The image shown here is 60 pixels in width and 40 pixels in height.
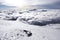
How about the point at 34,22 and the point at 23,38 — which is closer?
the point at 23,38

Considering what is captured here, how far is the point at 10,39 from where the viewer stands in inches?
287

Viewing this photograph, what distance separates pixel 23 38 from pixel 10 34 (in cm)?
103

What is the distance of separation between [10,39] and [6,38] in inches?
11.4

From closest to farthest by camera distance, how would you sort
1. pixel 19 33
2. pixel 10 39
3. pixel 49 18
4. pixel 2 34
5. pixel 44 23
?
1. pixel 10 39
2. pixel 2 34
3. pixel 19 33
4. pixel 44 23
5. pixel 49 18

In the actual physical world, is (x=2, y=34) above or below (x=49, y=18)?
above

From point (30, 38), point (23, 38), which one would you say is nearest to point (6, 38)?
point (23, 38)

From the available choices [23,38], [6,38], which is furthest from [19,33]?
[6,38]

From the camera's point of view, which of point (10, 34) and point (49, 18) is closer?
point (10, 34)

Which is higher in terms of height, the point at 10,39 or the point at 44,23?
the point at 10,39

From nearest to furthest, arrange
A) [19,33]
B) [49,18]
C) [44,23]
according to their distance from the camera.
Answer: [19,33], [44,23], [49,18]

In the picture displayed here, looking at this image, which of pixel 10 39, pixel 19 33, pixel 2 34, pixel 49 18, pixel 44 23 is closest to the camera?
pixel 10 39

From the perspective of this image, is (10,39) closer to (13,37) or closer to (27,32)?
(13,37)

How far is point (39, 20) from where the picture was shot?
1301cm

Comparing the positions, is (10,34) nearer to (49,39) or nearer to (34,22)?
(49,39)
